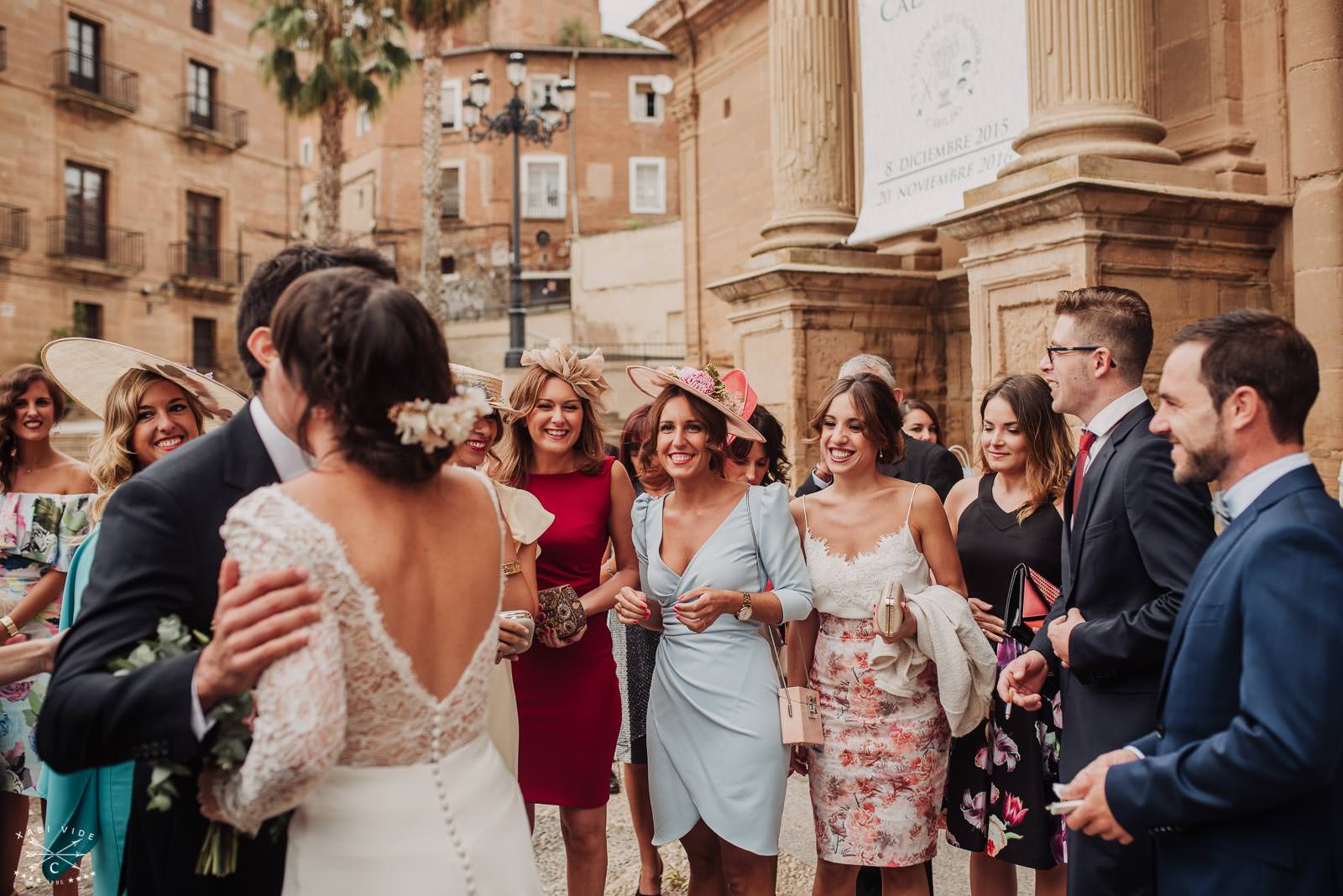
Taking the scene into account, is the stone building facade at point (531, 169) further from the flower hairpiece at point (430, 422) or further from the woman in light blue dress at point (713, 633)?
the flower hairpiece at point (430, 422)

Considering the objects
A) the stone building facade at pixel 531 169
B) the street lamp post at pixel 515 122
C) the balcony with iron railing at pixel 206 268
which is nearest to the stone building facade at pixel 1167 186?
the street lamp post at pixel 515 122

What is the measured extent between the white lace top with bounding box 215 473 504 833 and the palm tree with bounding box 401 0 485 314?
24.4 m

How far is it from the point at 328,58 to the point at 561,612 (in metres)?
25.4

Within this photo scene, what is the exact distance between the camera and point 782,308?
9.16 meters

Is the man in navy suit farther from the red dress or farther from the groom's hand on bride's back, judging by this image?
the red dress

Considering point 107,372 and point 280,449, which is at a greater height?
point 107,372

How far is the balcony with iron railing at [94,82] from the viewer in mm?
28156

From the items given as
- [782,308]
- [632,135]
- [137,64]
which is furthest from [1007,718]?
[632,135]

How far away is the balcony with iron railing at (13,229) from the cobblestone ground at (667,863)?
1048 inches

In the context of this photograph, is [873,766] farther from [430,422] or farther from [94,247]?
[94,247]

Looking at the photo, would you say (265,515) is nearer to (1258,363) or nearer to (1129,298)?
(1258,363)

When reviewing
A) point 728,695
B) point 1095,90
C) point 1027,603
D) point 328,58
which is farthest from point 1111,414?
point 328,58

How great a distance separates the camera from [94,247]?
29547 millimetres

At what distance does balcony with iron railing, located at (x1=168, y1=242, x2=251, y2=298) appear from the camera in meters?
31.5
